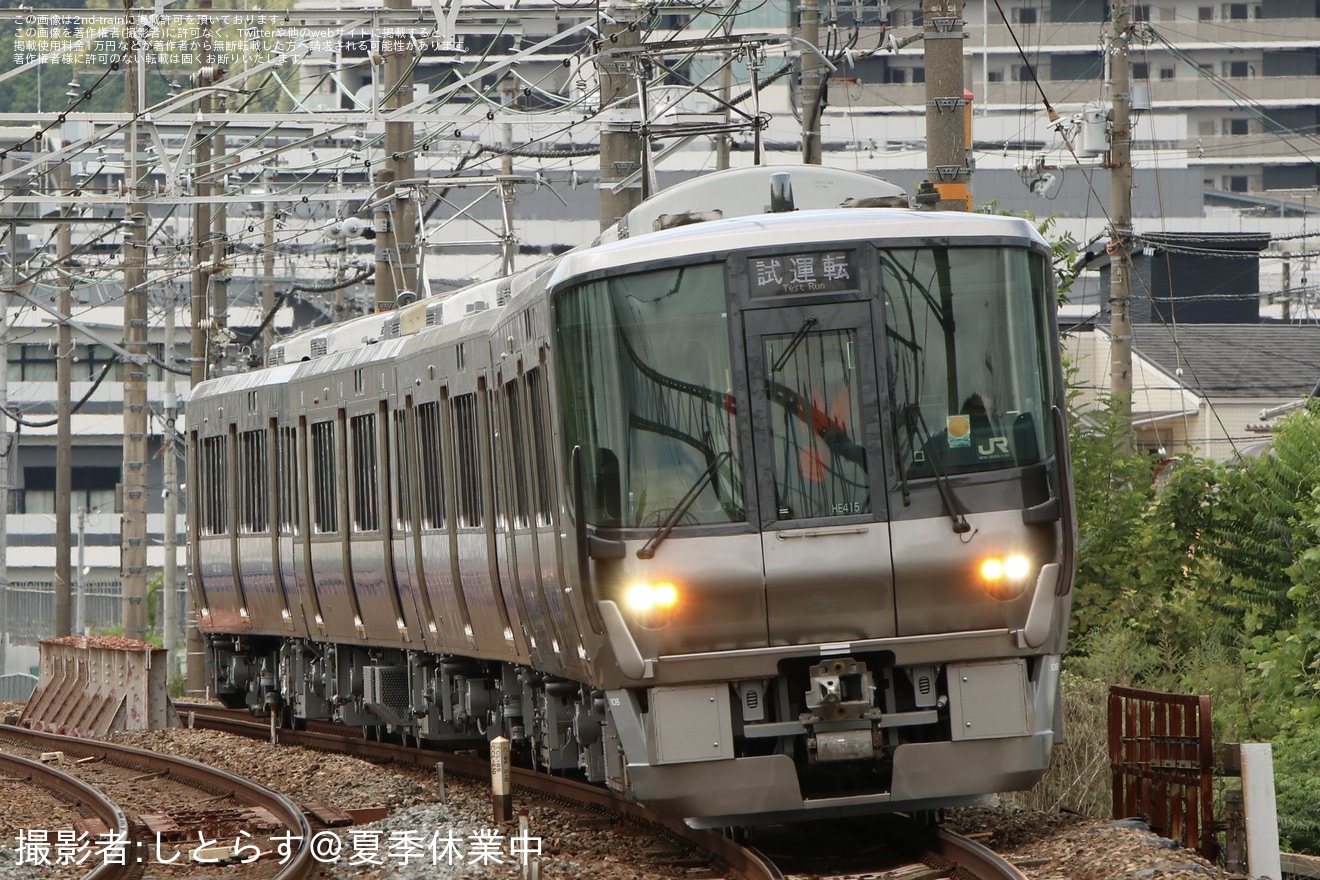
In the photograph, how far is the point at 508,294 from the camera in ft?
40.9

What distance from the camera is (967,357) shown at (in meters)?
9.57

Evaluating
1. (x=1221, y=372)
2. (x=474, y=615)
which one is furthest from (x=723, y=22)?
(x=1221, y=372)

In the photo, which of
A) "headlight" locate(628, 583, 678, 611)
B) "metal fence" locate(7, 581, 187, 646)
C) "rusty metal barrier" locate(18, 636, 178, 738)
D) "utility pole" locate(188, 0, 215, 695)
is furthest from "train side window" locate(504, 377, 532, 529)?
"metal fence" locate(7, 581, 187, 646)

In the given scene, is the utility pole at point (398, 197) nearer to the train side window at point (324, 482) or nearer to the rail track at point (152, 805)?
the train side window at point (324, 482)

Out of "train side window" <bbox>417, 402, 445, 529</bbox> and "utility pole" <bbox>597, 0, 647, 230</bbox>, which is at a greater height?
"utility pole" <bbox>597, 0, 647, 230</bbox>

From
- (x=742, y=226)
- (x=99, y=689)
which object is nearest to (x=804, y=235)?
(x=742, y=226)

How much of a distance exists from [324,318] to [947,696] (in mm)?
44854

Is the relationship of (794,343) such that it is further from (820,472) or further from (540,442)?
(540,442)

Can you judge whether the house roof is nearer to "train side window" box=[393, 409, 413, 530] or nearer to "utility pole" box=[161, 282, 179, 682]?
"utility pole" box=[161, 282, 179, 682]

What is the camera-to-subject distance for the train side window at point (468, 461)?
41.8 ft

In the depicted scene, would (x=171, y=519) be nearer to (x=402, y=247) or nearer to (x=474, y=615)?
(x=402, y=247)

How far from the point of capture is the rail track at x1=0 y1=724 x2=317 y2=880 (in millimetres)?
10844

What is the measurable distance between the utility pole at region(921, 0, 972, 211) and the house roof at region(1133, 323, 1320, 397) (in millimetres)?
23963

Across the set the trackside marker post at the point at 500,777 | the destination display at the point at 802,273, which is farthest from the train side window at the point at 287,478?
the destination display at the point at 802,273
